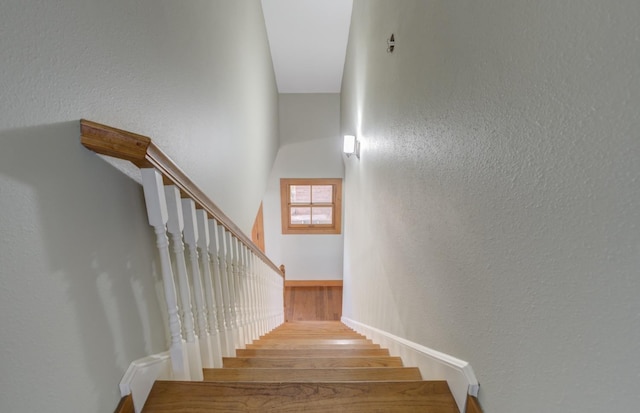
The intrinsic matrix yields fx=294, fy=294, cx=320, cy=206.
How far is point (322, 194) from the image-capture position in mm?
5293

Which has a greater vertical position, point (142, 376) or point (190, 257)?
point (190, 257)

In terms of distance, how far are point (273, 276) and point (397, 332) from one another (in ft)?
6.33

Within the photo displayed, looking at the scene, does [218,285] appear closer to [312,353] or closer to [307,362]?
[307,362]

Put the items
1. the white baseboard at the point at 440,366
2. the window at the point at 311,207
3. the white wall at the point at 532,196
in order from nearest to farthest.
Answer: the white wall at the point at 532,196, the white baseboard at the point at 440,366, the window at the point at 311,207

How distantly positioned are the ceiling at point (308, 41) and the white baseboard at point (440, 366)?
11.4 feet

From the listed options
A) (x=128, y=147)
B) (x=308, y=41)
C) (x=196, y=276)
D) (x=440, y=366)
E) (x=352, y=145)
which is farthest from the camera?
(x=308, y=41)

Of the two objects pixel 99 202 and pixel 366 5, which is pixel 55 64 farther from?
pixel 366 5

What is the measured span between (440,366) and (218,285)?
3.32 feet

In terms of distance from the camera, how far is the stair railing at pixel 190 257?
755mm

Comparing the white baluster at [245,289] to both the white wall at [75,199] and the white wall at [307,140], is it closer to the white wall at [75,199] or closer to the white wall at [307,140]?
the white wall at [75,199]

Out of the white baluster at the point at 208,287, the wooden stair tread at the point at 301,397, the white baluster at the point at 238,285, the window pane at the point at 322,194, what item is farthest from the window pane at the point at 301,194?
the wooden stair tread at the point at 301,397

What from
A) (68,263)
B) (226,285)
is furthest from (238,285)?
(68,263)

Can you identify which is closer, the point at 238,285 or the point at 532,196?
the point at 532,196

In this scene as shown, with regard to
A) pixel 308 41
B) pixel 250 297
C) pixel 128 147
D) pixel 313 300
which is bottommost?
pixel 313 300
